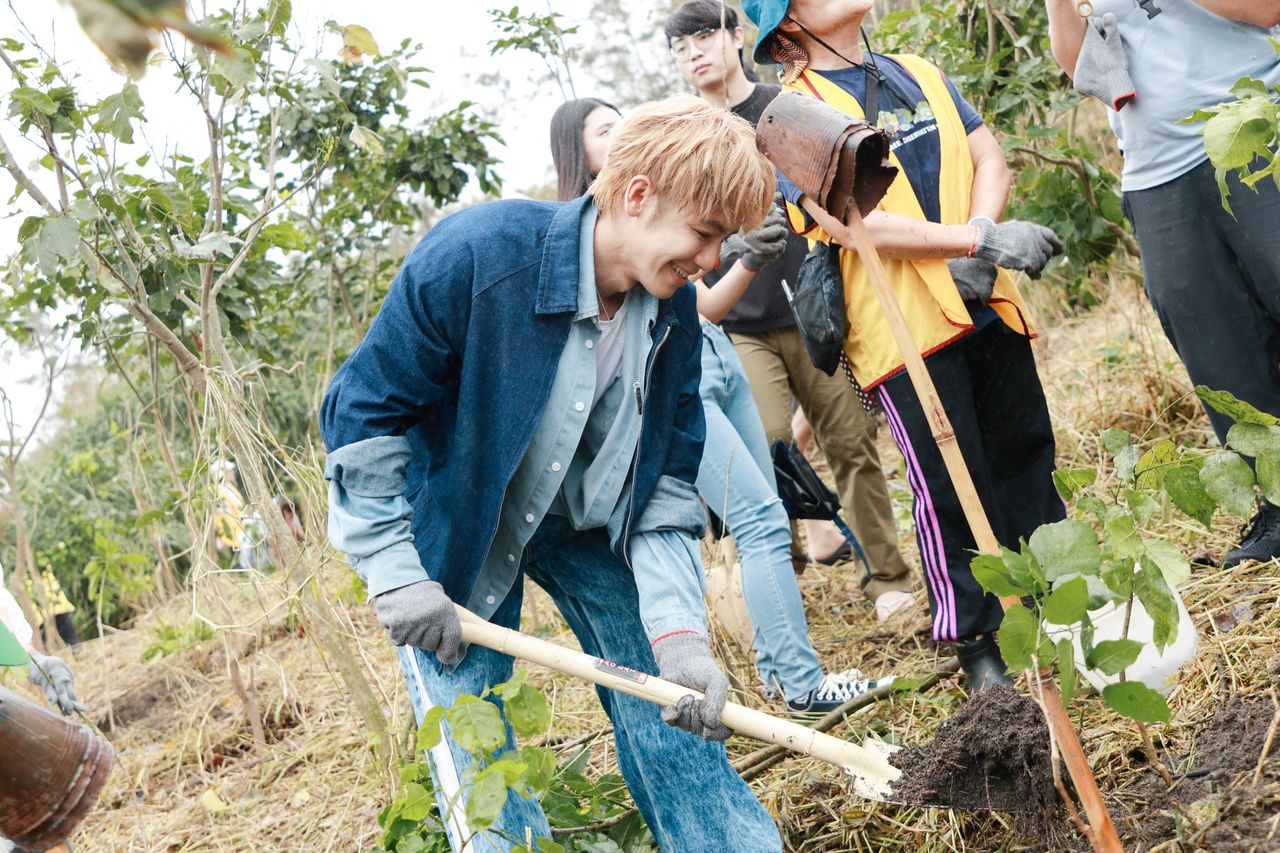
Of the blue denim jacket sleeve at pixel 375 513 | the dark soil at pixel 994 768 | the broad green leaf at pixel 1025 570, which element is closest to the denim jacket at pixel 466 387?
the blue denim jacket sleeve at pixel 375 513

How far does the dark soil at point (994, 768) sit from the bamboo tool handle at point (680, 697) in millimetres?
70

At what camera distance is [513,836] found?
79.6 inches

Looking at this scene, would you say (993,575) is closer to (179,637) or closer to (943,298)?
(943,298)

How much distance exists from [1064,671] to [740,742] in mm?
1457

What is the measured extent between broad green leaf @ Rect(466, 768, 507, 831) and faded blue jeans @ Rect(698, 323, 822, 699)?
4.14 feet

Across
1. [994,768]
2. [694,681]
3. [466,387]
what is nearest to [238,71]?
[466,387]

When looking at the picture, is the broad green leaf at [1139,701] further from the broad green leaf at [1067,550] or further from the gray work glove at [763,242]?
the gray work glove at [763,242]

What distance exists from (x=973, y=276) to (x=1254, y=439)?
33.6 inches

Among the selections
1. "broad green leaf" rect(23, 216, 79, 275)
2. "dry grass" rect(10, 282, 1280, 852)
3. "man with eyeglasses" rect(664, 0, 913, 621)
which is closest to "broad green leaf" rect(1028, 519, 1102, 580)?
"dry grass" rect(10, 282, 1280, 852)

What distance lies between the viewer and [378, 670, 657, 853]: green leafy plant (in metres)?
1.78

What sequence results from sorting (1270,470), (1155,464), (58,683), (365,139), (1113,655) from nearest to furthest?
(1113,655), (1270,470), (1155,464), (58,683), (365,139)

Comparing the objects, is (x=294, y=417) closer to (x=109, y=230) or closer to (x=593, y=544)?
(x=109, y=230)

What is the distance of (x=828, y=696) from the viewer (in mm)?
2906

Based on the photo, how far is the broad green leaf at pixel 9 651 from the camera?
188 centimetres
